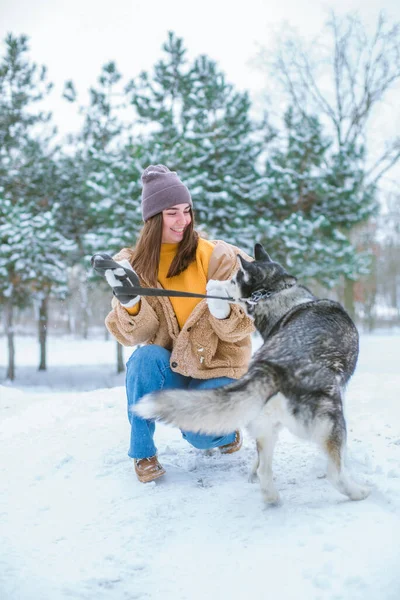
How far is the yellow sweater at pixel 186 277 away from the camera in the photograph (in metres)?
2.98

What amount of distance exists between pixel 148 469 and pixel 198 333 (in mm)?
895

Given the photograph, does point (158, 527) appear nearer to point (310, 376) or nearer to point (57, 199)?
point (310, 376)

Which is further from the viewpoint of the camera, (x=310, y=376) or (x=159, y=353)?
(x=159, y=353)

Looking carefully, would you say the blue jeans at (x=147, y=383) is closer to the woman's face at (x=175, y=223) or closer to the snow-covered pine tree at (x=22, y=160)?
the woman's face at (x=175, y=223)

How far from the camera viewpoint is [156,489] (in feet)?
8.64

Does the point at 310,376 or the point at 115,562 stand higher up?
the point at 310,376

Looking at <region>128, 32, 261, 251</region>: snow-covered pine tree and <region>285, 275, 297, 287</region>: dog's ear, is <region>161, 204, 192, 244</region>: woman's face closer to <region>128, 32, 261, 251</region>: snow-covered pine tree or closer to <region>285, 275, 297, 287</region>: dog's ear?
<region>285, 275, 297, 287</region>: dog's ear

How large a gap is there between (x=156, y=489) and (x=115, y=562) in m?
0.70

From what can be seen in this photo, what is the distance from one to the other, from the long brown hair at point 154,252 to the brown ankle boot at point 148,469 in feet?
3.68

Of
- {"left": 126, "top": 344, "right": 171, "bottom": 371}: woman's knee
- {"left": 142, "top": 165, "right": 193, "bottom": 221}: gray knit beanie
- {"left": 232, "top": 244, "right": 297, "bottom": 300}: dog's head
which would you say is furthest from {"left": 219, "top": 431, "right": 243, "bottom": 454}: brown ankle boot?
{"left": 142, "top": 165, "right": 193, "bottom": 221}: gray knit beanie

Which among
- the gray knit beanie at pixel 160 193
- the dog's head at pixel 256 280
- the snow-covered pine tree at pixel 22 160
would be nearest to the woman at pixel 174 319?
the gray knit beanie at pixel 160 193

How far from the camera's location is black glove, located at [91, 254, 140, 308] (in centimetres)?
257

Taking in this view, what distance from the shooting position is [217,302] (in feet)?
9.04

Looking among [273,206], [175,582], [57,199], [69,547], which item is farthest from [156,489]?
[57,199]
